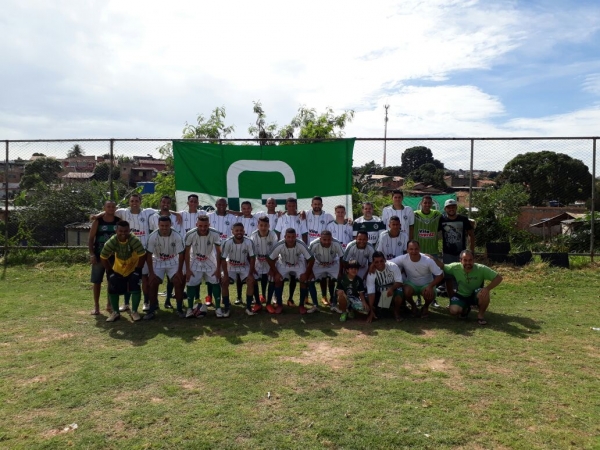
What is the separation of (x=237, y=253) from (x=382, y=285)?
2.18 m

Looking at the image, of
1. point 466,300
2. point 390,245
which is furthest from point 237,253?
point 466,300

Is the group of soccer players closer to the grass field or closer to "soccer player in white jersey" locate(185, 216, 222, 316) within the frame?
"soccer player in white jersey" locate(185, 216, 222, 316)

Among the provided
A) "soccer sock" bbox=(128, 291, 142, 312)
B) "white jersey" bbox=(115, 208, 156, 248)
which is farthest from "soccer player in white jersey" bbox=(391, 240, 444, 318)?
"white jersey" bbox=(115, 208, 156, 248)

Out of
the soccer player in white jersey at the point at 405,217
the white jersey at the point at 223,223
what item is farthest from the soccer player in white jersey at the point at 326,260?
the white jersey at the point at 223,223

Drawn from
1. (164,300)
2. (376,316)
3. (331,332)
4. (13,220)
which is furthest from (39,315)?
(13,220)

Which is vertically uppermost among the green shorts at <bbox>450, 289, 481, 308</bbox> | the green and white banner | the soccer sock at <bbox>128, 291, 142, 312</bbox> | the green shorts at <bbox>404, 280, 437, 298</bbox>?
the green and white banner

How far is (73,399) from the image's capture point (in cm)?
372

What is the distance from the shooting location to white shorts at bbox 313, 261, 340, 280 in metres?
7.02

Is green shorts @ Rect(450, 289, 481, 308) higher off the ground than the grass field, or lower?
higher

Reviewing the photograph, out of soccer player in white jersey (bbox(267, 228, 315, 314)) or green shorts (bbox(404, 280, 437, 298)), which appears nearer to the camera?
green shorts (bbox(404, 280, 437, 298))

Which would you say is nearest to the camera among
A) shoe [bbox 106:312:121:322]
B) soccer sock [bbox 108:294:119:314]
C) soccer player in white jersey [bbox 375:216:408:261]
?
shoe [bbox 106:312:121:322]

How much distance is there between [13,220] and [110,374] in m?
9.78

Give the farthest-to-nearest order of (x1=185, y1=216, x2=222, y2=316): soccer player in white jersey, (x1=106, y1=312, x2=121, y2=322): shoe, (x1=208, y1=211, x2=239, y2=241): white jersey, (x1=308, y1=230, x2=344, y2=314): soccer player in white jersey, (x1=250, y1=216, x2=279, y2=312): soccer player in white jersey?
(x1=208, y1=211, x2=239, y2=241): white jersey, (x1=250, y1=216, x2=279, y2=312): soccer player in white jersey, (x1=308, y1=230, x2=344, y2=314): soccer player in white jersey, (x1=185, y1=216, x2=222, y2=316): soccer player in white jersey, (x1=106, y1=312, x2=121, y2=322): shoe

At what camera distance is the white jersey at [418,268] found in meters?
6.57
